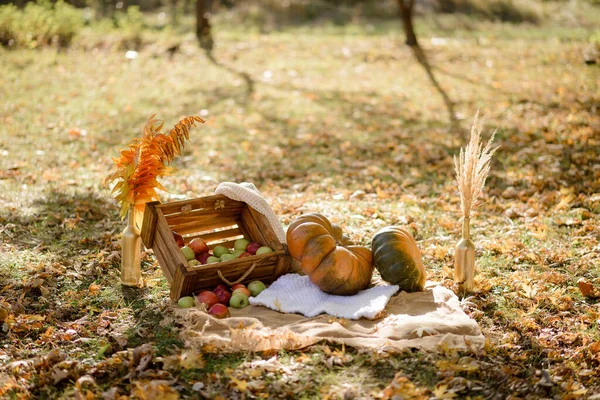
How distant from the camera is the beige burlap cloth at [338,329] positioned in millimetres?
4273

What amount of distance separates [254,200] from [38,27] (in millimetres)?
11644

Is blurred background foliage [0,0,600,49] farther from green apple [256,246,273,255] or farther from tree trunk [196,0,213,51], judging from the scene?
green apple [256,246,273,255]

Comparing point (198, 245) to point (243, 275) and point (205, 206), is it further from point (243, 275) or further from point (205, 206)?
point (243, 275)

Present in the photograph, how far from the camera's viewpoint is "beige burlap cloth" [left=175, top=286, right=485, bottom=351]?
4.27 meters

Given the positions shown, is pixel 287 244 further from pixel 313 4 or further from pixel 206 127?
pixel 313 4

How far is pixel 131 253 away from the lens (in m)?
5.19

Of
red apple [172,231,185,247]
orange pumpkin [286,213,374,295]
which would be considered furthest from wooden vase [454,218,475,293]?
red apple [172,231,185,247]

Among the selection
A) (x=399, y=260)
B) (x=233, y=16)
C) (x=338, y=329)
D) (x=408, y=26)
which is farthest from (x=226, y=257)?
(x=233, y=16)

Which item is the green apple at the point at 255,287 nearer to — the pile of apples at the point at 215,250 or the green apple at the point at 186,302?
the pile of apples at the point at 215,250

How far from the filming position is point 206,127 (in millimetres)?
10492

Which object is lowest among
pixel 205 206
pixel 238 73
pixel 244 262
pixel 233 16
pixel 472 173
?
pixel 238 73

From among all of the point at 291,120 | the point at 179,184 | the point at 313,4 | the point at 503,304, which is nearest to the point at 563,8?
the point at 313,4

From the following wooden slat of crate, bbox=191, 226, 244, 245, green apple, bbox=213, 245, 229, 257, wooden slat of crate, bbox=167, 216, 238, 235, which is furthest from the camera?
wooden slat of crate, bbox=191, 226, 244, 245

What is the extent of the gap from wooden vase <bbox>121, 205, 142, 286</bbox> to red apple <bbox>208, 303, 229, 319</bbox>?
899 mm
